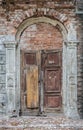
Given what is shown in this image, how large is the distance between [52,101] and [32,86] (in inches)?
27.4

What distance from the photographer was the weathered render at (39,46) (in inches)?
369

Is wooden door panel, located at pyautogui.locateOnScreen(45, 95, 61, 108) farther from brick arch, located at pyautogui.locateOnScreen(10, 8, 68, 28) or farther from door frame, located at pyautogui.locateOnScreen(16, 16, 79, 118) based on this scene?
brick arch, located at pyautogui.locateOnScreen(10, 8, 68, 28)

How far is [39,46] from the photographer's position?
9.63 m

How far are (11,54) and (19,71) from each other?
0.54m

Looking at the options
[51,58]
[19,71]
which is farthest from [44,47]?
[19,71]

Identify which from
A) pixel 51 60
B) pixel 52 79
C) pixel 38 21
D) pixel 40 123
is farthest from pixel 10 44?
pixel 40 123

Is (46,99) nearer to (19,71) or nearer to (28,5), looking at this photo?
(19,71)

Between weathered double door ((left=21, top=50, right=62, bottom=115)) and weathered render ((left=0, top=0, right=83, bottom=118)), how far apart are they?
0.09ft

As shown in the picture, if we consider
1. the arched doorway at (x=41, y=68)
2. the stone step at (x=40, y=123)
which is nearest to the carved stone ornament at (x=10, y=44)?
the arched doorway at (x=41, y=68)

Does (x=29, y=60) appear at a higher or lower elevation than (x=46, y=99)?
higher

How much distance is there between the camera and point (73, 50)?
9.41 metres

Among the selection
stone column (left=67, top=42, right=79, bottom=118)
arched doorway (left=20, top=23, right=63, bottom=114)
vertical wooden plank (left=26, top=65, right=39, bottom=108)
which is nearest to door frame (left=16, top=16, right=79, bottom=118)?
stone column (left=67, top=42, right=79, bottom=118)

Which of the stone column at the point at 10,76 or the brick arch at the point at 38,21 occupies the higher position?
the brick arch at the point at 38,21

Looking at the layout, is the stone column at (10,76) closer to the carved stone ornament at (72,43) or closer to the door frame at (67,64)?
the door frame at (67,64)
